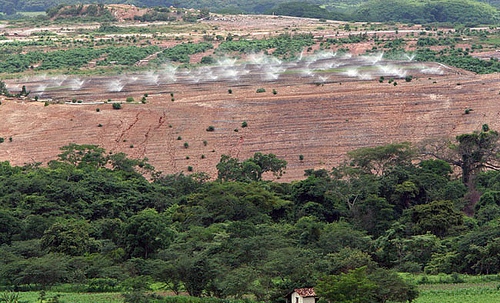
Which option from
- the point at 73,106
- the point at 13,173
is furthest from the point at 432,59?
the point at 13,173

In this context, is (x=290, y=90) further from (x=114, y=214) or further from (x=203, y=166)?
(x=114, y=214)

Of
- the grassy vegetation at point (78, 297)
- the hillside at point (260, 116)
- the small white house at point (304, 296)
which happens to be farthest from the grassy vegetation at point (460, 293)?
the hillside at point (260, 116)

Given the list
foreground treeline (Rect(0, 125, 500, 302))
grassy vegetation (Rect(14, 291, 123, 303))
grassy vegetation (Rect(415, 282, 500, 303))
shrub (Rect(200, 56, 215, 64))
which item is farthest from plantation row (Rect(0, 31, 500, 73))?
grassy vegetation (Rect(14, 291, 123, 303))

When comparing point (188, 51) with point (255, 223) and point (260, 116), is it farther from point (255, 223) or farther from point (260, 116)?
point (255, 223)

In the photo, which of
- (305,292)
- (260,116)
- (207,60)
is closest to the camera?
(305,292)

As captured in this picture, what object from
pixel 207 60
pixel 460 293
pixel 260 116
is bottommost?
pixel 207 60

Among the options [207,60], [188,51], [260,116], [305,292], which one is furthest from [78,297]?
[188,51]

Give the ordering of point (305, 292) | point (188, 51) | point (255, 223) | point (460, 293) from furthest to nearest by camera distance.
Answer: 1. point (188, 51)
2. point (255, 223)
3. point (460, 293)
4. point (305, 292)

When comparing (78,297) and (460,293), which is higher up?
A: (460,293)
